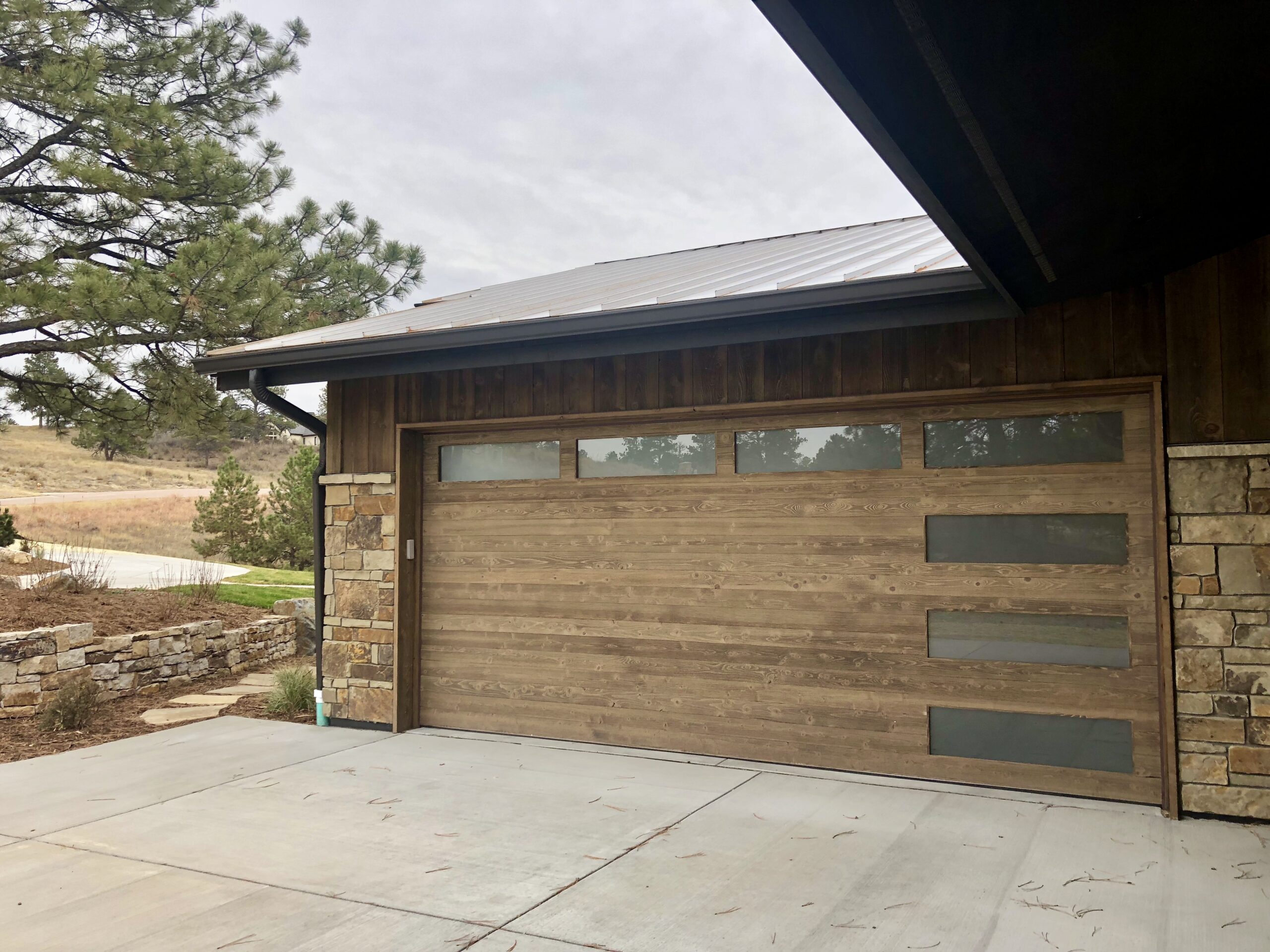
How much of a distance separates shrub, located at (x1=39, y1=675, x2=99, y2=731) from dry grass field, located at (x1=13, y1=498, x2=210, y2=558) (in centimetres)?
1561

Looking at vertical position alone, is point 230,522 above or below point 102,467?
below

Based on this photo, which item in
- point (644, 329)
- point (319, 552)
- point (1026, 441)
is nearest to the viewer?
point (1026, 441)

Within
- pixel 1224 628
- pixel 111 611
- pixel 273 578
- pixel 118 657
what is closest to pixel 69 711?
pixel 118 657

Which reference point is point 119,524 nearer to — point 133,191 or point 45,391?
point 45,391

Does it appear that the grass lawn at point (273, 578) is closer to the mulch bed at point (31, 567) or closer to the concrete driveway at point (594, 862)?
the mulch bed at point (31, 567)

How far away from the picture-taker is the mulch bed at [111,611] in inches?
324

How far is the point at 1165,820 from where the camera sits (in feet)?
15.5

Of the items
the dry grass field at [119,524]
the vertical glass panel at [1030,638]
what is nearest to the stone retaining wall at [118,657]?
the vertical glass panel at [1030,638]

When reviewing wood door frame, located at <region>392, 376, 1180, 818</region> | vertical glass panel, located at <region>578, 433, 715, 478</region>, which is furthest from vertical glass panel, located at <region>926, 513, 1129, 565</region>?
vertical glass panel, located at <region>578, 433, 715, 478</region>

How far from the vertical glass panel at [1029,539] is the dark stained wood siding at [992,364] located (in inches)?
25.5

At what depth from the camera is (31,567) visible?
38.9 feet

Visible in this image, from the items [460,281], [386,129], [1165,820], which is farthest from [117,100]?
[460,281]

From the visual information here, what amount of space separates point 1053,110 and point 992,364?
2509 mm

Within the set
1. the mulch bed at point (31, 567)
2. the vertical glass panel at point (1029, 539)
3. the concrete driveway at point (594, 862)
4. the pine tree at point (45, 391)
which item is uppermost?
the pine tree at point (45, 391)
